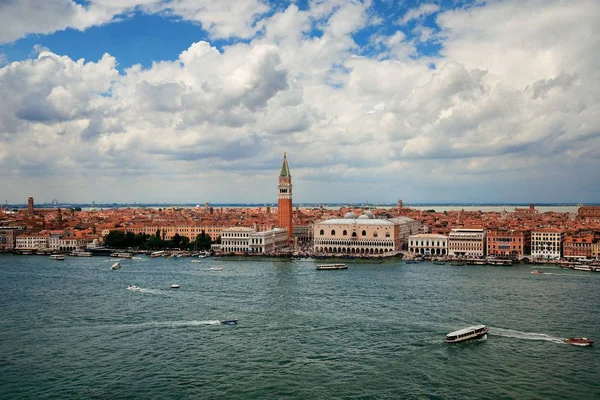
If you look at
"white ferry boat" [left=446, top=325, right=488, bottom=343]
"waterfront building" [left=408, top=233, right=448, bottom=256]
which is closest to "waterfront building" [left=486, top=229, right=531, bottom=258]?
"waterfront building" [left=408, top=233, right=448, bottom=256]

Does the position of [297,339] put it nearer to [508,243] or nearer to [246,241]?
[508,243]

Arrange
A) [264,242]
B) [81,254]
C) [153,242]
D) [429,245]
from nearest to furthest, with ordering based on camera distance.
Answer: [429,245] → [264,242] → [81,254] → [153,242]

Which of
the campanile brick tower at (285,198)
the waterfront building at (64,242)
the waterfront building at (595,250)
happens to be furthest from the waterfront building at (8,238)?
the waterfront building at (595,250)

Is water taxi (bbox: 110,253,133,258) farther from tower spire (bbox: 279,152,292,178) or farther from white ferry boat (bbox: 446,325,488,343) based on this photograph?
white ferry boat (bbox: 446,325,488,343)

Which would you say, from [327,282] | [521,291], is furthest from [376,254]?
[521,291]

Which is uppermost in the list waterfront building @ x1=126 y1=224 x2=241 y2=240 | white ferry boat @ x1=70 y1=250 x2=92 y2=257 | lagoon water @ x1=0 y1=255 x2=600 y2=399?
waterfront building @ x1=126 y1=224 x2=241 y2=240

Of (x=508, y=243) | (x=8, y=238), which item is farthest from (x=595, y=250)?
(x=8, y=238)

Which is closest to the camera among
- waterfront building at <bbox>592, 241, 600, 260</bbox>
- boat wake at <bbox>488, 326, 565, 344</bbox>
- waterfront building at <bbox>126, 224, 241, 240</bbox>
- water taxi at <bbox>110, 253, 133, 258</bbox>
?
boat wake at <bbox>488, 326, 565, 344</bbox>
